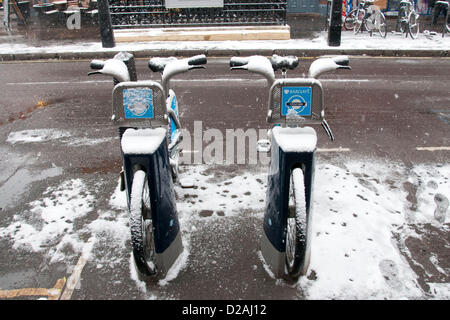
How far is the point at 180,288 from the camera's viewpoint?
3.03 metres

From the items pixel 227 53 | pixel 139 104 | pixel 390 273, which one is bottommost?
pixel 390 273

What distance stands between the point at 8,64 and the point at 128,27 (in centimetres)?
447

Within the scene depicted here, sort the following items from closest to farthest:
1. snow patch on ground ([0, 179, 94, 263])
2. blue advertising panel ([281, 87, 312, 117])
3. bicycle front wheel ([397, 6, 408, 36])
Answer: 1. blue advertising panel ([281, 87, 312, 117])
2. snow patch on ground ([0, 179, 94, 263])
3. bicycle front wheel ([397, 6, 408, 36])

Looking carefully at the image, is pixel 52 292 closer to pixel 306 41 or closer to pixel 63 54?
pixel 63 54

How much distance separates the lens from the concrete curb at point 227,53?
437 inches

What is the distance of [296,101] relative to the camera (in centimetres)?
285

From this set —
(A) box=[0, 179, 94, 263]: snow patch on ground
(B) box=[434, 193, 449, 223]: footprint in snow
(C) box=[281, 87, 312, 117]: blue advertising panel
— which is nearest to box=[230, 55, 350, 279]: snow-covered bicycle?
(C) box=[281, 87, 312, 117]: blue advertising panel

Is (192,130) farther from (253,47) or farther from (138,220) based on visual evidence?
(253,47)

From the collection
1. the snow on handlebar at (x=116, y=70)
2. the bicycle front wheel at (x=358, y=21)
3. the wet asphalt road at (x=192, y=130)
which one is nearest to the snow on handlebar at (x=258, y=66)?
the snow on handlebar at (x=116, y=70)

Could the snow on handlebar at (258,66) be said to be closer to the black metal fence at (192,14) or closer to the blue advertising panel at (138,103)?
the blue advertising panel at (138,103)

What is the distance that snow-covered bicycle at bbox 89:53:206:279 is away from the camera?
109 inches

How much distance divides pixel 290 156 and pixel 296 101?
0.42 metres

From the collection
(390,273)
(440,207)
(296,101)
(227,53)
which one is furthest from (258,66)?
(227,53)

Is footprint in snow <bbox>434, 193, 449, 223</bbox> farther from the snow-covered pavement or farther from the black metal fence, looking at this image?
the black metal fence
